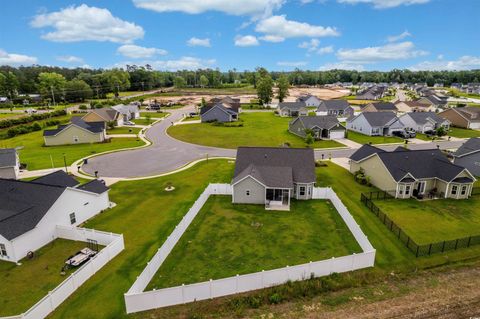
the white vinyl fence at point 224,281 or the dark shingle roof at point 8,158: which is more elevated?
the dark shingle roof at point 8,158

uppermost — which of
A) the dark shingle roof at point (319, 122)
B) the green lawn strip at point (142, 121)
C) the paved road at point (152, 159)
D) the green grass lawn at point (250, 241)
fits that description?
the dark shingle roof at point (319, 122)

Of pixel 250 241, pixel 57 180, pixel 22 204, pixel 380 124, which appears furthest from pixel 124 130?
pixel 380 124

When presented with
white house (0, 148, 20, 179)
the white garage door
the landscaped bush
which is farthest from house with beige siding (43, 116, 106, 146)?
the white garage door

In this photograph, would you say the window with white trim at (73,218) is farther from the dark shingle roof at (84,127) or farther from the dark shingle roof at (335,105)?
the dark shingle roof at (335,105)

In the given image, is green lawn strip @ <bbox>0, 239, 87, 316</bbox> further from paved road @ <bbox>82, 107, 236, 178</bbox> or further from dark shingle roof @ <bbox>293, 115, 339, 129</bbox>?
dark shingle roof @ <bbox>293, 115, 339, 129</bbox>

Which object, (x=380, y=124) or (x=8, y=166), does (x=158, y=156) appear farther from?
(x=380, y=124)

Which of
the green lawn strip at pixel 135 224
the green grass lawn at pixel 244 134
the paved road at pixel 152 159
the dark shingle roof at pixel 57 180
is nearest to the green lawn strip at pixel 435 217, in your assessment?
the green lawn strip at pixel 135 224

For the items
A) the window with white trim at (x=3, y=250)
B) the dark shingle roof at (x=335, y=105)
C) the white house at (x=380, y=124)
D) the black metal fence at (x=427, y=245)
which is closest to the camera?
the window with white trim at (x=3, y=250)
